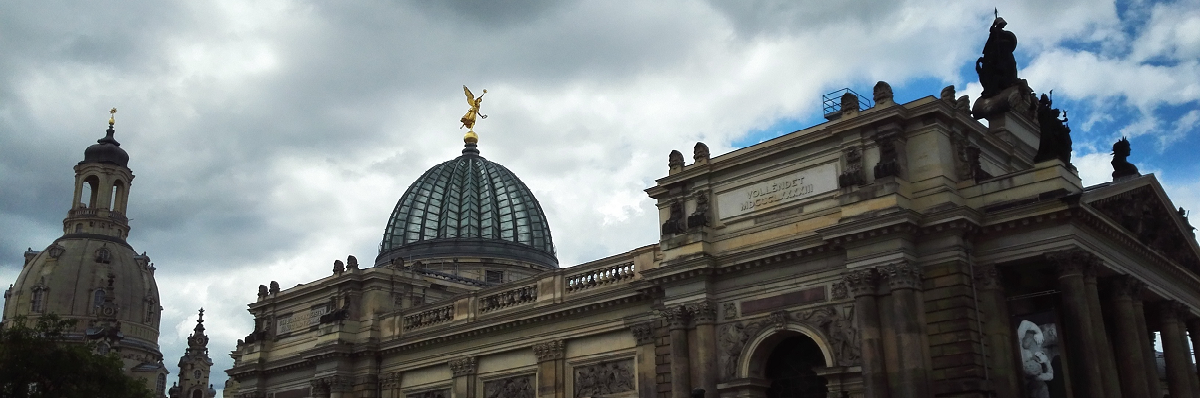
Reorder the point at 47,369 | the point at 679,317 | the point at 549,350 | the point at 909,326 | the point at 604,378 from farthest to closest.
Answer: the point at 549,350 < the point at 47,369 < the point at 604,378 < the point at 679,317 < the point at 909,326

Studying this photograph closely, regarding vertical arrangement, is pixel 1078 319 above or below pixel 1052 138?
below

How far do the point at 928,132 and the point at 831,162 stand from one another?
10.1ft

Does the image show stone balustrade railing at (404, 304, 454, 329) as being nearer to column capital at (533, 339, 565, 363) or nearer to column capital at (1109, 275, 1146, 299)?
column capital at (533, 339, 565, 363)

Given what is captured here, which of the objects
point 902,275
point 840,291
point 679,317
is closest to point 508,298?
point 679,317

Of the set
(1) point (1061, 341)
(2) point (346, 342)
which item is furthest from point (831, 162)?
(2) point (346, 342)

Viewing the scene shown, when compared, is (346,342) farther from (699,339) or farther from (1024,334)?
(1024,334)

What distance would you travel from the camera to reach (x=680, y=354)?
33.2 metres

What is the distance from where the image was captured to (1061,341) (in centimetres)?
2920

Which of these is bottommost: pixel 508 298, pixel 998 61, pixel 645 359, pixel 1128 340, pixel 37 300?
pixel 1128 340

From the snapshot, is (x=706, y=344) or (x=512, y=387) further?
(x=512, y=387)

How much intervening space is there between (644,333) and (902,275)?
33.5ft

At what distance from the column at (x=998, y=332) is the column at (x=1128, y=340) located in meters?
3.08

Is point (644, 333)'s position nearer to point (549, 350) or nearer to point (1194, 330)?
point (549, 350)

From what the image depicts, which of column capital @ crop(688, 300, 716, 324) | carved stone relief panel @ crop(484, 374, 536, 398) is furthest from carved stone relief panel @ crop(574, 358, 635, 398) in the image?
column capital @ crop(688, 300, 716, 324)
